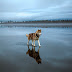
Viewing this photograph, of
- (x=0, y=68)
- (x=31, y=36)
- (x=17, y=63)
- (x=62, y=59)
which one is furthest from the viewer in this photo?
(x=31, y=36)

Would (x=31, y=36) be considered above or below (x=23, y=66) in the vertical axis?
above

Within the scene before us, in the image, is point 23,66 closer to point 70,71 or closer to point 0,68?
point 0,68

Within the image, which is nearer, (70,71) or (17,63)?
(70,71)

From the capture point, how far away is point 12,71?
5.52 m

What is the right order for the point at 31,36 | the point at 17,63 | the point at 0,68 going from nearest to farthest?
the point at 0,68, the point at 17,63, the point at 31,36

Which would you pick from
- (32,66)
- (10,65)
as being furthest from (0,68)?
(32,66)

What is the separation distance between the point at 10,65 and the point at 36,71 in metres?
1.46

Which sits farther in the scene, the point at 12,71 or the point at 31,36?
the point at 31,36

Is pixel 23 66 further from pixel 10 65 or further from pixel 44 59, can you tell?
pixel 44 59

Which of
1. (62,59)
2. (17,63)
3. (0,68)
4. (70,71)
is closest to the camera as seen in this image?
(70,71)

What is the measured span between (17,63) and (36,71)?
1.37m

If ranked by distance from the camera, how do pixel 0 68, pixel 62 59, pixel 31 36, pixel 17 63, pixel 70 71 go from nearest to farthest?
1. pixel 70 71
2. pixel 0 68
3. pixel 17 63
4. pixel 62 59
5. pixel 31 36

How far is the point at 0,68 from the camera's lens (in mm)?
5898

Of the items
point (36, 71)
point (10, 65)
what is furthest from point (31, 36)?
point (36, 71)
